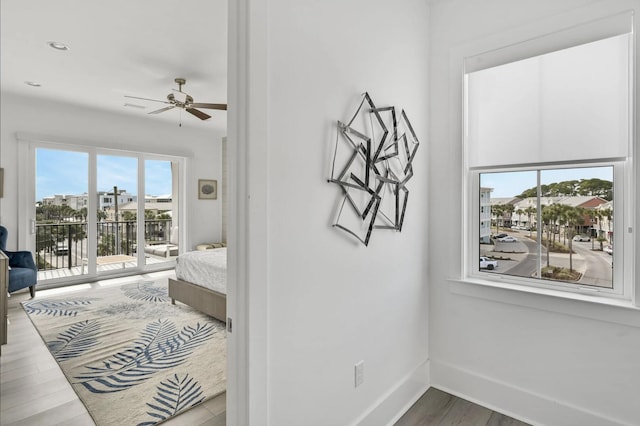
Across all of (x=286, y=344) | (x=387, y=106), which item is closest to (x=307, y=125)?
(x=387, y=106)

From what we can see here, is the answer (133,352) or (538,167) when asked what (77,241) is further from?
(538,167)

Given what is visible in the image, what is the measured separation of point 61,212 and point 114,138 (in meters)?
1.42

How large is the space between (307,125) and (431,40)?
5.02 ft

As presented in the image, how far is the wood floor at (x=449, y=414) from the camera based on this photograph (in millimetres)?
1919

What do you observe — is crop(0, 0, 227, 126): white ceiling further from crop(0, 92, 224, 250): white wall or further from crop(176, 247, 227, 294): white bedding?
crop(176, 247, 227, 294): white bedding

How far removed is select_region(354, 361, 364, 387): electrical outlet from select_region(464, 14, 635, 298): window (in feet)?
3.46

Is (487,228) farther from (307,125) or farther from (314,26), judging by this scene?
(314,26)

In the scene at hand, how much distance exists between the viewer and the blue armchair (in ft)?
13.2

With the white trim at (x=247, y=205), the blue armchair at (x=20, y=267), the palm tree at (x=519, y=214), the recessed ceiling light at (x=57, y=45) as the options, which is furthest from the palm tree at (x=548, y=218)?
the blue armchair at (x=20, y=267)

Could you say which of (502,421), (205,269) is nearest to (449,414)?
(502,421)

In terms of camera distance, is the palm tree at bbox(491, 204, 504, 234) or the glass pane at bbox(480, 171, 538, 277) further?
the palm tree at bbox(491, 204, 504, 234)

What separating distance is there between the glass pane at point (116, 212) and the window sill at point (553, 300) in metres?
5.60

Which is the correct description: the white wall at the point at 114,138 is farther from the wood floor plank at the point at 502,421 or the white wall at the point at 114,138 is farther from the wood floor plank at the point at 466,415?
the wood floor plank at the point at 502,421

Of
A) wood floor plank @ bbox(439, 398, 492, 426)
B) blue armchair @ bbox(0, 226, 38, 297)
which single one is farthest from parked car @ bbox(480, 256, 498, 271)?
blue armchair @ bbox(0, 226, 38, 297)
